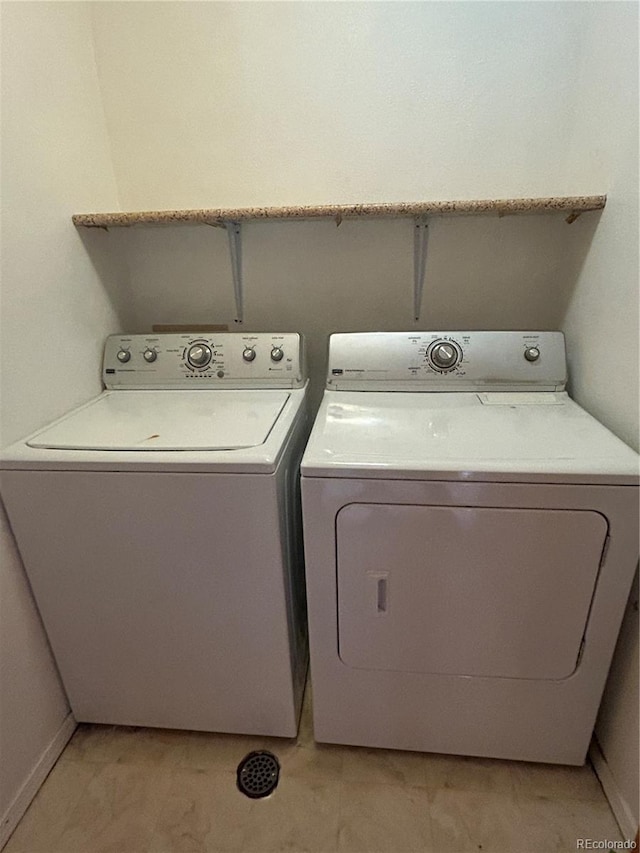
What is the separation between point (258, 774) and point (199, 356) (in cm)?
124

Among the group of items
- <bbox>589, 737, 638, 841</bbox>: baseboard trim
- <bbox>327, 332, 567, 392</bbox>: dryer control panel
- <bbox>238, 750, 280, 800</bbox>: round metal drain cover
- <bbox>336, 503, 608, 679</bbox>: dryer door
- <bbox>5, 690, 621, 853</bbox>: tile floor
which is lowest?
<bbox>5, 690, 621, 853</bbox>: tile floor

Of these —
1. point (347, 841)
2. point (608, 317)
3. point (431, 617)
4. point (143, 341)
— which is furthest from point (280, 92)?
point (347, 841)

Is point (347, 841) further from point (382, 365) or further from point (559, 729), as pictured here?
point (382, 365)

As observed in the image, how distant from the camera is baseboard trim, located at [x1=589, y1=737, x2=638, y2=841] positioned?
1.15 metres

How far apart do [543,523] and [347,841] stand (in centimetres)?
93

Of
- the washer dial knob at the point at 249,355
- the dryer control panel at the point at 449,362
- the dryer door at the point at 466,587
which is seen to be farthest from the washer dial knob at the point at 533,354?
the washer dial knob at the point at 249,355

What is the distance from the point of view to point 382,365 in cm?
151

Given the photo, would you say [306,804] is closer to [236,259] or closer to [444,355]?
[444,355]

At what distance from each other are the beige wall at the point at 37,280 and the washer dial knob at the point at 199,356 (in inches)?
12.4

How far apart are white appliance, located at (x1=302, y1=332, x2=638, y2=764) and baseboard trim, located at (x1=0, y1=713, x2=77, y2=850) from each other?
758 millimetres

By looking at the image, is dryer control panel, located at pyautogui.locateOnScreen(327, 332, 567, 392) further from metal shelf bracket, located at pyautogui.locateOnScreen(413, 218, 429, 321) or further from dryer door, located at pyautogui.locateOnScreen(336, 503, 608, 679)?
dryer door, located at pyautogui.locateOnScreen(336, 503, 608, 679)

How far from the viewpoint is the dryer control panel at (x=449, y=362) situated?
1.47 metres

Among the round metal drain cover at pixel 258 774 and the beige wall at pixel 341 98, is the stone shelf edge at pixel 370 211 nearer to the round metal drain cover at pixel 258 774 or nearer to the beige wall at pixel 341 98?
the beige wall at pixel 341 98

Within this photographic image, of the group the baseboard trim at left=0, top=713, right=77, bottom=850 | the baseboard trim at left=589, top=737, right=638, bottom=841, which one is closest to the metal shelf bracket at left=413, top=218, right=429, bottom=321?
the baseboard trim at left=589, top=737, right=638, bottom=841
